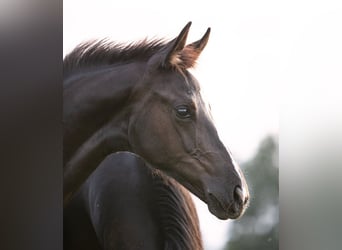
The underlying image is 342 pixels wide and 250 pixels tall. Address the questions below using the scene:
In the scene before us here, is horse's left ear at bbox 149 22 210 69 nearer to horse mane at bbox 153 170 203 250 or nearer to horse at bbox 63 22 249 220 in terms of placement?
horse at bbox 63 22 249 220

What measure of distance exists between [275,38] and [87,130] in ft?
3.85

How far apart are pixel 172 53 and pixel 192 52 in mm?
148

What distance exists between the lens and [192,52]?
313 cm

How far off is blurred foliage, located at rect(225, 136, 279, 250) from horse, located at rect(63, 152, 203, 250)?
1.11 ft

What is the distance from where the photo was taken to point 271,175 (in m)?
3.37

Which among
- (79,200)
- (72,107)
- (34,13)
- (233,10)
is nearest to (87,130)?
(72,107)

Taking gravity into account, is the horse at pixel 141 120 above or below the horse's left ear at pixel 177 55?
below

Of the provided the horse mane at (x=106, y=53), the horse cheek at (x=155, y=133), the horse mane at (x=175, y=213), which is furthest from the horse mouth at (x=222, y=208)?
the horse mane at (x=106, y=53)

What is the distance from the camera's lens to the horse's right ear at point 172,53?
3016mm

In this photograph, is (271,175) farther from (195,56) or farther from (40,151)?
(40,151)

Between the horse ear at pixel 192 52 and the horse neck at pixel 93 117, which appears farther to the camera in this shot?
the horse ear at pixel 192 52

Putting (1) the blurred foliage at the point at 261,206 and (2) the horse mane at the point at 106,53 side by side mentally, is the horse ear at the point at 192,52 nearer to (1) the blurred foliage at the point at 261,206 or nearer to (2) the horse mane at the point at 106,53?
(2) the horse mane at the point at 106,53

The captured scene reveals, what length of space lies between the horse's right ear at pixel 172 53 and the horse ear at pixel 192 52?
0.03 m

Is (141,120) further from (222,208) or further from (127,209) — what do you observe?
(222,208)
